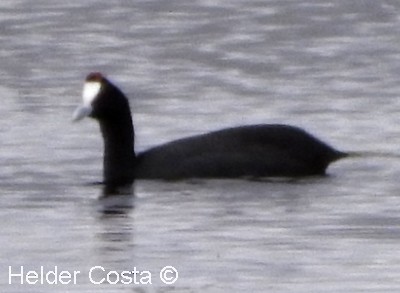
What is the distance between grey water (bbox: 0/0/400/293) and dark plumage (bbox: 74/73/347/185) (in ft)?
0.49

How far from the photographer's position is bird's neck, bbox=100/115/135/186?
17781mm

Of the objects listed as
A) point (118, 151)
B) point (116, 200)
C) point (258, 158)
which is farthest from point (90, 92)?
point (258, 158)

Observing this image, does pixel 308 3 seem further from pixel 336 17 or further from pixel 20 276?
pixel 20 276

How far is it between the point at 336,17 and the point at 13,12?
370 cm

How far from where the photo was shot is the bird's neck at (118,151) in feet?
58.3

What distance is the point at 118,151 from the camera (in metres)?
17.9

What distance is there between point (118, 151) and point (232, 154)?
0.86 metres

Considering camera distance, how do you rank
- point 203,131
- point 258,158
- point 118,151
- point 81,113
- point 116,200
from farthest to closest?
point 203,131
point 118,151
point 258,158
point 81,113
point 116,200

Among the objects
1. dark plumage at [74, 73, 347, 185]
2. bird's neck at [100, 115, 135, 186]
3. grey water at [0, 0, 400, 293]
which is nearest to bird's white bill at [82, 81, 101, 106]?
dark plumage at [74, 73, 347, 185]

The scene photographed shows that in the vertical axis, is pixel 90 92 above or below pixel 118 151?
above

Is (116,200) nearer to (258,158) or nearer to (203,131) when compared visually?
(258,158)

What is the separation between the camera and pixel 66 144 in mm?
19172

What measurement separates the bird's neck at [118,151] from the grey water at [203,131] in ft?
0.61

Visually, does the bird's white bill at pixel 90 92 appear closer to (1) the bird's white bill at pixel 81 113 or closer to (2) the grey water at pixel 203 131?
(1) the bird's white bill at pixel 81 113
